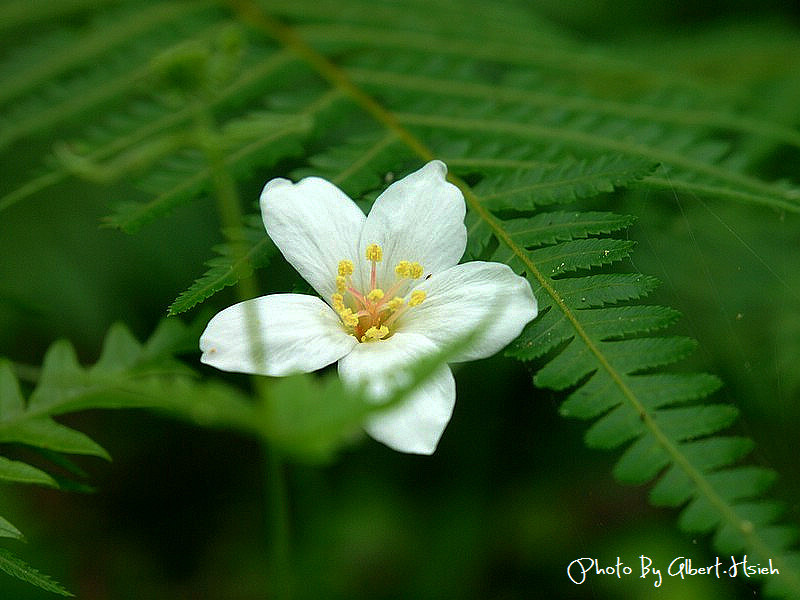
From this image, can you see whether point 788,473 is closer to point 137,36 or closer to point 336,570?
point 336,570

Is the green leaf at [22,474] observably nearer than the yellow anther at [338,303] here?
Yes

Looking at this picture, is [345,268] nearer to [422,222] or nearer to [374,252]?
[374,252]

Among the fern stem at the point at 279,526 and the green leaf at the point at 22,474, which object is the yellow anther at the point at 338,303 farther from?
the green leaf at the point at 22,474

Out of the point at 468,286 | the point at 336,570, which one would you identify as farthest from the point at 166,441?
the point at 468,286

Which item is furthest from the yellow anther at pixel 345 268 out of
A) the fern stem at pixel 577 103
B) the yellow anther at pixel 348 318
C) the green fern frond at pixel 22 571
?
the fern stem at pixel 577 103

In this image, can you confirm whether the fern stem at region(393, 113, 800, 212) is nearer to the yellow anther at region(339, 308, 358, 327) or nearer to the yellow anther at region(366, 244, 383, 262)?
the yellow anther at region(366, 244, 383, 262)

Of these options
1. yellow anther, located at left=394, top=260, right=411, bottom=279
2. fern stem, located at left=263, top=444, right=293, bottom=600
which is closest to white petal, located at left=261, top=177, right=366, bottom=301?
yellow anther, located at left=394, top=260, right=411, bottom=279

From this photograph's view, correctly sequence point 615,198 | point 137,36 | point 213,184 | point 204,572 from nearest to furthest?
point 213,184 → point 615,198 → point 137,36 → point 204,572
